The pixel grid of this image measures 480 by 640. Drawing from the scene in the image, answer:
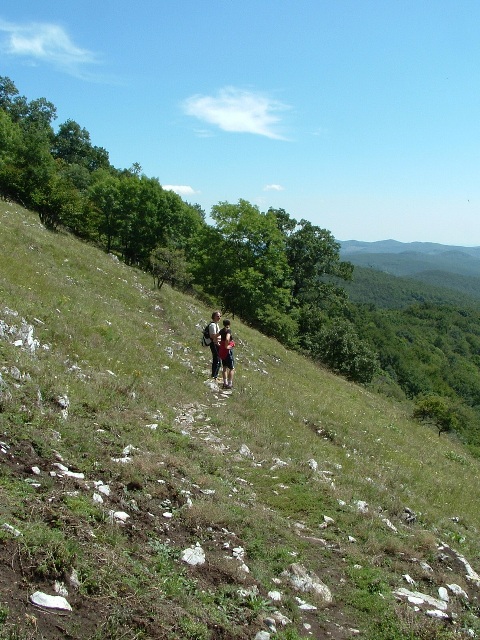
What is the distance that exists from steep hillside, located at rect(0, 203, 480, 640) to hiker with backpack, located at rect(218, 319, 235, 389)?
522 millimetres

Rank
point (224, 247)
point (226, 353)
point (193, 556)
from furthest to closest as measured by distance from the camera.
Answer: point (224, 247) → point (226, 353) → point (193, 556)

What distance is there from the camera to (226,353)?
15.4 metres

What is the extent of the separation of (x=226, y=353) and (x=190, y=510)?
8.66 metres

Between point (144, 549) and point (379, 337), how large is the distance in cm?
10998

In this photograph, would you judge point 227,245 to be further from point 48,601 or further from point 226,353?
point 48,601

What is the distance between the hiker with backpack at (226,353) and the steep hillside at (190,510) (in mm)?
522

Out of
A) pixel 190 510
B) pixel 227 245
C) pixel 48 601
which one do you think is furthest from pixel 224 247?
pixel 48 601

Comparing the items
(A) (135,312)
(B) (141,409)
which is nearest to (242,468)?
(B) (141,409)

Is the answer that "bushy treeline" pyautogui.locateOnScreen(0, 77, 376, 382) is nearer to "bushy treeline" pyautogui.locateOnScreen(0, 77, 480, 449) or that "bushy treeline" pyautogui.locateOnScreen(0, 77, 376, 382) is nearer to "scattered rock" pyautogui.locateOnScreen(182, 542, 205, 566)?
"bushy treeline" pyautogui.locateOnScreen(0, 77, 480, 449)

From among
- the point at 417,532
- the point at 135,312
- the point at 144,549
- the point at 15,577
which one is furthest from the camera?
the point at 135,312

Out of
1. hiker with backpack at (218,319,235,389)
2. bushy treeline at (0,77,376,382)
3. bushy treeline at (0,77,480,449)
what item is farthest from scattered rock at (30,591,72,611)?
bushy treeline at (0,77,376,382)

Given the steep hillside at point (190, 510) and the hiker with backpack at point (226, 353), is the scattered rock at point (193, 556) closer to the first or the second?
the steep hillside at point (190, 510)

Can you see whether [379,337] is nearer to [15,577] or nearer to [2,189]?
[2,189]

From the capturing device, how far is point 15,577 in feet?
14.4
